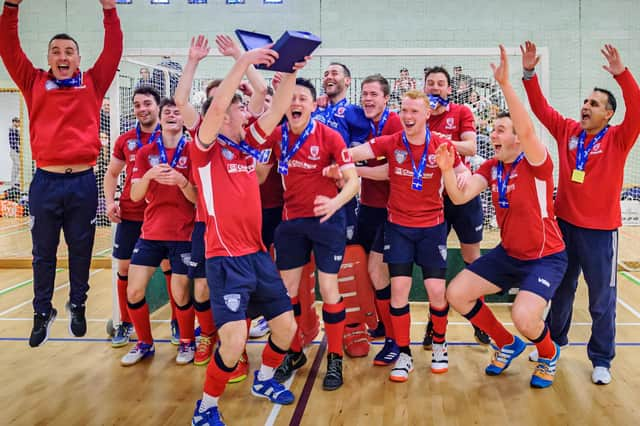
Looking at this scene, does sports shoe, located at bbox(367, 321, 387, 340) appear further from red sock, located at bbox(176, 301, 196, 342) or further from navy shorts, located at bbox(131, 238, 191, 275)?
navy shorts, located at bbox(131, 238, 191, 275)

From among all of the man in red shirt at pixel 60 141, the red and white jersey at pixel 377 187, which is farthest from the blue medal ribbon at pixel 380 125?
the man in red shirt at pixel 60 141

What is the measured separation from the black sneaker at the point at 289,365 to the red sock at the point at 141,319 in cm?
119

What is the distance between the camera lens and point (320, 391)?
13.7 ft

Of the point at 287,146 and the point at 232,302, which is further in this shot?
the point at 287,146

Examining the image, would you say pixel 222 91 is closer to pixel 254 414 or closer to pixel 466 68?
pixel 254 414

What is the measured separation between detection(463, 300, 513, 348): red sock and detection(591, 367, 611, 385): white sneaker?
60cm

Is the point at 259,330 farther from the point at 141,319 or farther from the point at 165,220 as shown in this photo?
the point at 165,220

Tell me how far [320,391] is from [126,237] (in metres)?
2.16

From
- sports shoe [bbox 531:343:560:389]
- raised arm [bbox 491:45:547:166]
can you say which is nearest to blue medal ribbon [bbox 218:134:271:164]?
raised arm [bbox 491:45:547:166]

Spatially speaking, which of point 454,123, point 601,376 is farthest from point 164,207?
point 601,376

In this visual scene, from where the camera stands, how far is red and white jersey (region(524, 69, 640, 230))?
13.3ft

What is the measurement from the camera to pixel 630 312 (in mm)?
6312

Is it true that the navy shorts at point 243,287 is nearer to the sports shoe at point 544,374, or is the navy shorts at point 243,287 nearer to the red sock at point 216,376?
the red sock at point 216,376

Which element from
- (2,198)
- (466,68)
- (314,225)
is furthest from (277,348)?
(2,198)
